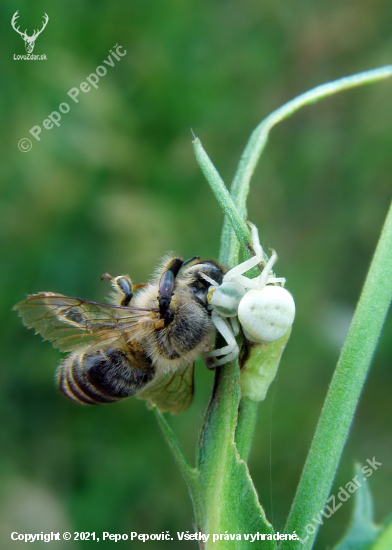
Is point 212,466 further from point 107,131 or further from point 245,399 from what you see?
point 107,131

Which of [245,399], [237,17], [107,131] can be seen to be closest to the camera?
[245,399]

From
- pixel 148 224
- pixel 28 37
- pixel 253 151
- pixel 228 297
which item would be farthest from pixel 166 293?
pixel 28 37

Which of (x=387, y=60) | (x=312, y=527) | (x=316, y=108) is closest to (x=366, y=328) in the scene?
(x=312, y=527)

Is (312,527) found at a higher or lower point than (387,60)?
lower

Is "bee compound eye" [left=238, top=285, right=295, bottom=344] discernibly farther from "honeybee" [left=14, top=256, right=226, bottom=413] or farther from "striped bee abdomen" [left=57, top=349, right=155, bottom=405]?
"striped bee abdomen" [left=57, top=349, right=155, bottom=405]

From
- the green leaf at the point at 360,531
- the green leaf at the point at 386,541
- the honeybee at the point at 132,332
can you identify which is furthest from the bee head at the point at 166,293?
the green leaf at the point at 386,541

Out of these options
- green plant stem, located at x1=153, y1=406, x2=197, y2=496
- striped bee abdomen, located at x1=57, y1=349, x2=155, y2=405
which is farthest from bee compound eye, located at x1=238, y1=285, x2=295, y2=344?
striped bee abdomen, located at x1=57, y1=349, x2=155, y2=405
